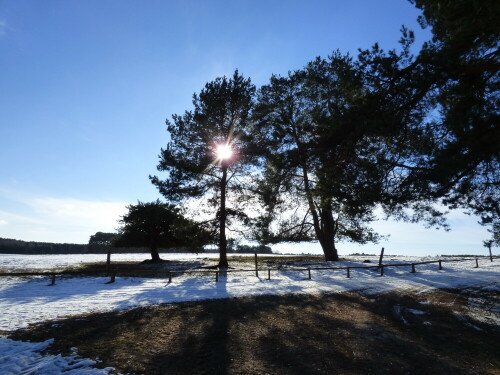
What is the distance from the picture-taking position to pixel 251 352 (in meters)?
6.29

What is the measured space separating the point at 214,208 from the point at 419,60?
18.7m

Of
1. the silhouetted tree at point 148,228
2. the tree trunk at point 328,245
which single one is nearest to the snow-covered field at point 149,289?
the tree trunk at point 328,245

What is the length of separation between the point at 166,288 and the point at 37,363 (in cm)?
938

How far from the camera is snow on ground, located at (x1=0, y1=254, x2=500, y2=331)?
32.6 ft

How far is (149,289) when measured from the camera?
46.3 ft

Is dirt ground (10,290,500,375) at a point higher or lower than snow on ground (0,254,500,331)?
lower

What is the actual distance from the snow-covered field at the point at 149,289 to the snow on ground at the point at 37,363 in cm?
2

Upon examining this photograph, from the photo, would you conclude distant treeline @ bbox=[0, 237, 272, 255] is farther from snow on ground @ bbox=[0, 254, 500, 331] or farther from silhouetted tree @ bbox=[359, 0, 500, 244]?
silhouetted tree @ bbox=[359, 0, 500, 244]

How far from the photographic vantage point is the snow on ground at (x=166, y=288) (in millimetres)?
9945

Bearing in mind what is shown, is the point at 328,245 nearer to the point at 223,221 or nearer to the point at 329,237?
the point at 329,237

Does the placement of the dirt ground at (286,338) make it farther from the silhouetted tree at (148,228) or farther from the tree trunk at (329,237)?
the silhouetted tree at (148,228)

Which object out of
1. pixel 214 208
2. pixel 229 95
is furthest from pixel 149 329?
pixel 229 95

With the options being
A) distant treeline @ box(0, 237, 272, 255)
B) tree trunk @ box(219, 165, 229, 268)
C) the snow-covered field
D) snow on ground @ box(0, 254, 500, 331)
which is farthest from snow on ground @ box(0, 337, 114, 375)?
distant treeline @ box(0, 237, 272, 255)

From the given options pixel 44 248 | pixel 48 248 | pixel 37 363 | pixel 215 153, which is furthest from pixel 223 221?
pixel 48 248
